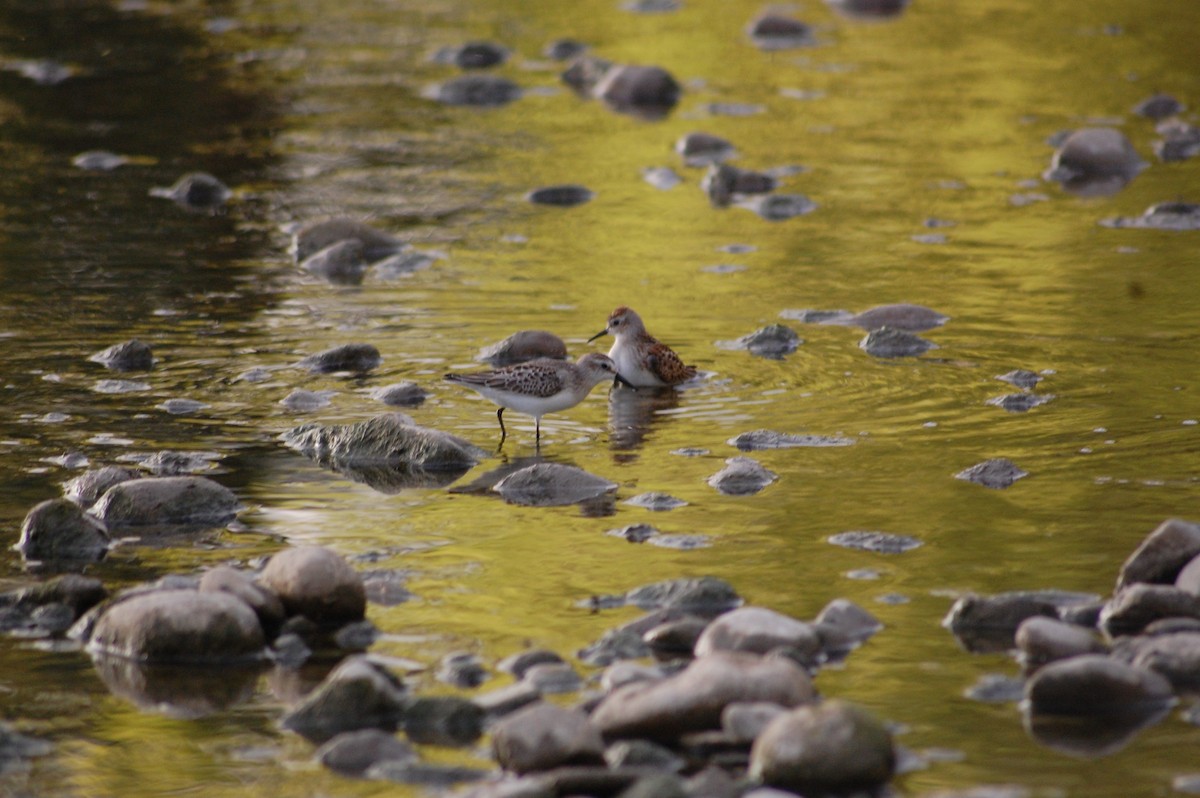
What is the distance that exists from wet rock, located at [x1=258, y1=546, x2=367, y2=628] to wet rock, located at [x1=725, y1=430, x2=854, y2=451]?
2.82m

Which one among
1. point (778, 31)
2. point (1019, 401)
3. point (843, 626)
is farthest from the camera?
point (778, 31)

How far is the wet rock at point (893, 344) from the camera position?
10.8m

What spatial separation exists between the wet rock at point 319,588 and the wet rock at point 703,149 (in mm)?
10128

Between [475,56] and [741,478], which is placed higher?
[475,56]

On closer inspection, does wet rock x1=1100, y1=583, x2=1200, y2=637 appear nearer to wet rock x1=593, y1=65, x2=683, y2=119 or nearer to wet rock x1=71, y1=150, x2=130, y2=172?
wet rock x1=71, y1=150, x2=130, y2=172

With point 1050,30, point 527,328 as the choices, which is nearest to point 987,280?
point 527,328

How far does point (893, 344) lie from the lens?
10.8 metres

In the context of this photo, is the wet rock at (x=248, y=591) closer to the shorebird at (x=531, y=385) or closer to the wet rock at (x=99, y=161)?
the shorebird at (x=531, y=385)

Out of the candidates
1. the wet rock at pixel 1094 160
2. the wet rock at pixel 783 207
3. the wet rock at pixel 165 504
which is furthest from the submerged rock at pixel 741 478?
the wet rock at pixel 1094 160

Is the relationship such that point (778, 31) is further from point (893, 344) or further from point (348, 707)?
point (348, 707)

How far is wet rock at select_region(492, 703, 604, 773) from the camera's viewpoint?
561cm

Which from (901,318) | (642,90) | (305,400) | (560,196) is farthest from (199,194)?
(901,318)

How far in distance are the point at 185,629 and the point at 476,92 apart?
45.3 feet

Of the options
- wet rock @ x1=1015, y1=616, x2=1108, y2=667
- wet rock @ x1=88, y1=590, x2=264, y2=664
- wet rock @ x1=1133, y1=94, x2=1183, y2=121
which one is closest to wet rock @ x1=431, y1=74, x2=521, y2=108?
wet rock @ x1=1133, y1=94, x2=1183, y2=121
